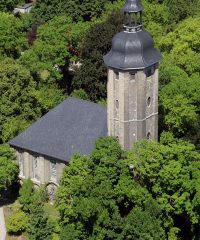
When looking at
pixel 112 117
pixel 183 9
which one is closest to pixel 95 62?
pixel 112 117

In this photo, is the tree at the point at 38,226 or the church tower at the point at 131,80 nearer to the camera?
the church tower at the point at 131,80

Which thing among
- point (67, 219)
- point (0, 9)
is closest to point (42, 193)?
point (67, 219)

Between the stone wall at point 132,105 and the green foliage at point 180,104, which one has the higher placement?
the stone wall at point 132,105

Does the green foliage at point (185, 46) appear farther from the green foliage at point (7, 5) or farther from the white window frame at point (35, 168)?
the green foliage at point (7, 5)

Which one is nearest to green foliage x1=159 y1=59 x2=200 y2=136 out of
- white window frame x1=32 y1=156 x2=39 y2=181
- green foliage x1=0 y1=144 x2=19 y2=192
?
white window frame x1=32 y1=156 x2=39 y2=181

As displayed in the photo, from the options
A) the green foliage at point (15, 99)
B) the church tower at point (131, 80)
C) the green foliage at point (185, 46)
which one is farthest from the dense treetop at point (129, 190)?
the green foliage at point (185, 46)

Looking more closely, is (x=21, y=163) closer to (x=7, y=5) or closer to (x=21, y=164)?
(x=21, y=164)
